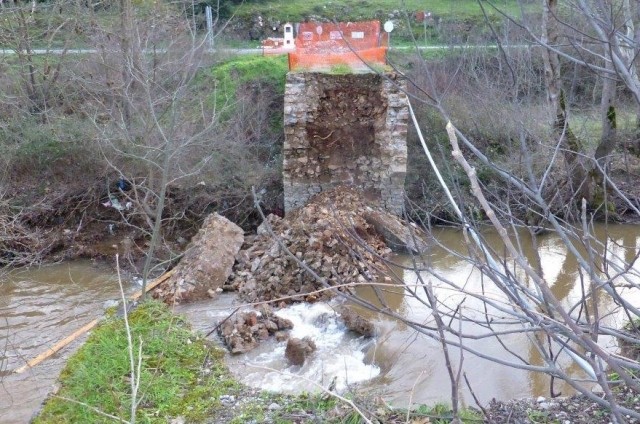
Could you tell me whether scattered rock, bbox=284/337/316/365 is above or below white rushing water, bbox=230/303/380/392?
above

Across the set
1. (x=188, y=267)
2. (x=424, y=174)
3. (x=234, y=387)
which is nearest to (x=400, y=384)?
(x=234, y=387)

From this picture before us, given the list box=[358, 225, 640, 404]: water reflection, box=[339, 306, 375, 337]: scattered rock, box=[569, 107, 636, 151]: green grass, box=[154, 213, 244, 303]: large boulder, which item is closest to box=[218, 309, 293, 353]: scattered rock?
box=[339, 306, 375, 337]: scattered rock

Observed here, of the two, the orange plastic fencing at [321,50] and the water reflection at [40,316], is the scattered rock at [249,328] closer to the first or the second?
the water reflection at [40,316]

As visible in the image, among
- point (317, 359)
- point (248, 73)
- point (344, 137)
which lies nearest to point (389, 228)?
point (344, 137)

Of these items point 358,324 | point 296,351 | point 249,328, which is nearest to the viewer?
point 296,351

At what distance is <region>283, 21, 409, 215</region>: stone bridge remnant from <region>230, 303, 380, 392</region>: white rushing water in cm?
397

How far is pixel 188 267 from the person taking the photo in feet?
31.8

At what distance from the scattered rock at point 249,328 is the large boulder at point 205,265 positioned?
5.47 feet

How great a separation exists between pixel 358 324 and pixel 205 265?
117 inches

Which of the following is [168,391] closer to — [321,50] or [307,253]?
[307,253]

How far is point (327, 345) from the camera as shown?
7.69m

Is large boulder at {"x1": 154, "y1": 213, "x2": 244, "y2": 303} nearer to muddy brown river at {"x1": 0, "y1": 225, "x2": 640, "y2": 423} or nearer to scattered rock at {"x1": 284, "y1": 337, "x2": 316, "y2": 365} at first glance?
muddy brown river at {"x1": 0, "y1": 225, "x2": 640, "y2": 423}

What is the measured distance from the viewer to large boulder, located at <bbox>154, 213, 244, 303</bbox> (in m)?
9.38

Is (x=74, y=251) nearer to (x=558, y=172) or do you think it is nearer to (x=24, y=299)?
(x=24, y=299)
